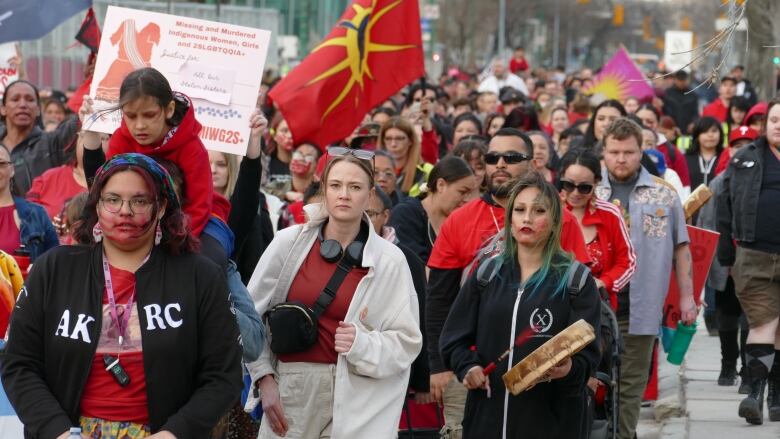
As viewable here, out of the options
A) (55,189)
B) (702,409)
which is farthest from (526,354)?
(702,409)

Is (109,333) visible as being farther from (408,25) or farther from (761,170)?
(408,25)

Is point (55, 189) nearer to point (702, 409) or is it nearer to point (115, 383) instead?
point (702, 409)

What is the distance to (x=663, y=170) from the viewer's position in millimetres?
11891

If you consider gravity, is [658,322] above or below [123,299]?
below

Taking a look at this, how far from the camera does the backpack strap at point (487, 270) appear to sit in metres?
6.55

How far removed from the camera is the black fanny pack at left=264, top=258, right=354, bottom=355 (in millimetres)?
6012

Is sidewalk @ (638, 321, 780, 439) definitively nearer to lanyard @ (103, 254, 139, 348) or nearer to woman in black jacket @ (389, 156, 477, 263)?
woman in black jacket @ (389, 156, 477, 263)

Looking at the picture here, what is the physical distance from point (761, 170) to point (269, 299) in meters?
4.77

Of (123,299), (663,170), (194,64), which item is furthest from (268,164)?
(123,299)

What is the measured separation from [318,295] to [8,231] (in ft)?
9.16

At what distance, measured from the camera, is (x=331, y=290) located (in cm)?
614

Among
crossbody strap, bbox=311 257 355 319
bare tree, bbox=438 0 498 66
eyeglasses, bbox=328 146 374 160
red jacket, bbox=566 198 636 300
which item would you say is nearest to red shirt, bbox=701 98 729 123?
red jacket, bbox=566 198 636 300

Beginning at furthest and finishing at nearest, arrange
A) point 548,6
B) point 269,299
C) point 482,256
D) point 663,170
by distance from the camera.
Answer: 1. point 548,6
2. point 663,170
3. point 482,256
4. point 269,299

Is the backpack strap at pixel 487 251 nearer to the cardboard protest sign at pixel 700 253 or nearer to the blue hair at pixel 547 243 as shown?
the blue hair at pixel 547 243
